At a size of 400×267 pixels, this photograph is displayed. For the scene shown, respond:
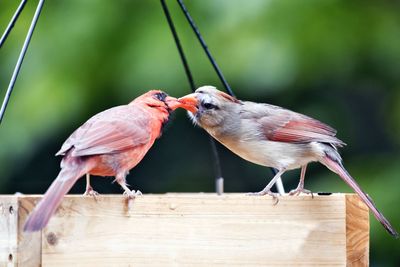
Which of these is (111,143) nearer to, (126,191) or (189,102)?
(126,191)

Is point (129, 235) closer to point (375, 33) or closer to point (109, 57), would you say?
point (109, 57)

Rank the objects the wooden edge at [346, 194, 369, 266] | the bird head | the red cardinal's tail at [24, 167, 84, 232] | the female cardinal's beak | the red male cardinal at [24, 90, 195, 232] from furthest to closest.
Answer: the bird head < the female cardinal's beak < the wooden edge at [346, 194, 369, 266] < the red male cardinal at [24, 90, 195, 232] < the red cardinal's tail at [24, 167, 84, 232]

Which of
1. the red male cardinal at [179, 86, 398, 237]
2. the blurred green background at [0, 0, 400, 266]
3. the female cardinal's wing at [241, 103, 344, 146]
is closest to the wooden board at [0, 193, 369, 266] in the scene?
the red male cardinal at [179, 86, 398, 237]

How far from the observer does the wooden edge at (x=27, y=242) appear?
10.1 feet

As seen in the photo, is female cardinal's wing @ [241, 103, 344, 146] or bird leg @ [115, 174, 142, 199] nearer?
bird leg @ [115, 174, 142, 199]

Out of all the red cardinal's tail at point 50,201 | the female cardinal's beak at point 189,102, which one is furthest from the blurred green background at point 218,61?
the red cardinal's tail at point 50,201

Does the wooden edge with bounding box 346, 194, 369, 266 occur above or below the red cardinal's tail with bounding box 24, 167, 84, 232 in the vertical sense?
below

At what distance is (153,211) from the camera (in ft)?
10.7

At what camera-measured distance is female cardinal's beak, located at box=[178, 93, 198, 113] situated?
393 centimetres

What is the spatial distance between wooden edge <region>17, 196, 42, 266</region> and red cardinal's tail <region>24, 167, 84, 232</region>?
0.45 ft

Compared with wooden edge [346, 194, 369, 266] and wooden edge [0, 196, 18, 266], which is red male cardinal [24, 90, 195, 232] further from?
wooden edge [346, 194, 369, 266]

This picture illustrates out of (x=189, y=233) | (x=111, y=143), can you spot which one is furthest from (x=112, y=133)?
(x=189, y=233)

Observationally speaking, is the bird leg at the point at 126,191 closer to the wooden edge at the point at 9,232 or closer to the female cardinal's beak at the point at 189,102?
the wooden edge at the point at 9,232

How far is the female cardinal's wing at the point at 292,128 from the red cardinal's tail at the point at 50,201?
3.86ft
